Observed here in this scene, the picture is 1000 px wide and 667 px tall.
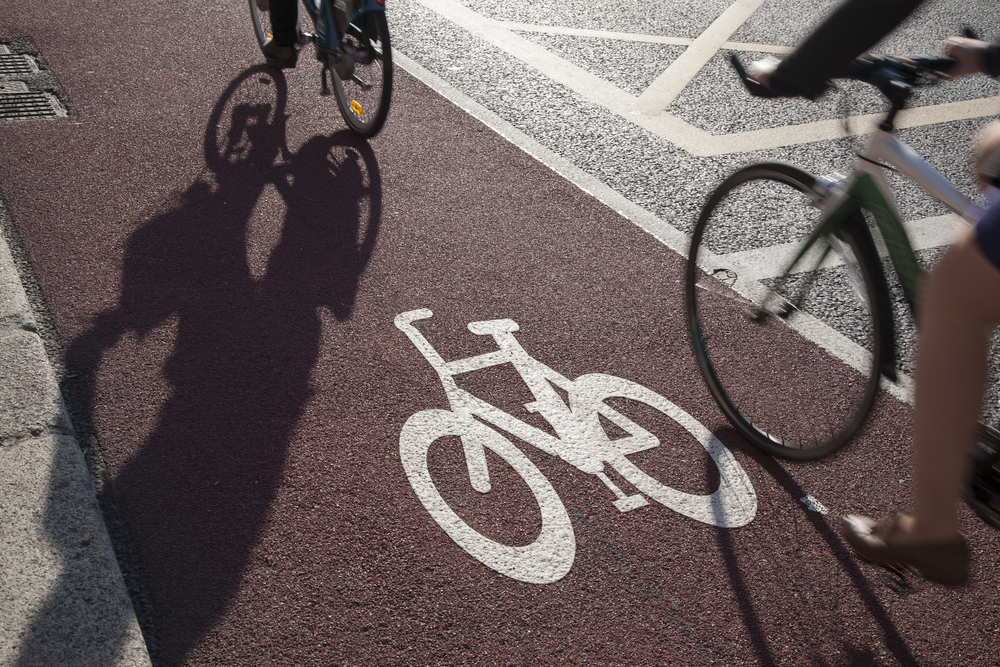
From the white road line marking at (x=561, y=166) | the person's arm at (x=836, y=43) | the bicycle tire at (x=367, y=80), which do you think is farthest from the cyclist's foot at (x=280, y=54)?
the person's arm at (x=836, y=43)

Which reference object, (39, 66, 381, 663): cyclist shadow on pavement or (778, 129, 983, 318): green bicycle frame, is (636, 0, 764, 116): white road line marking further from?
(778, 129, 983, 318): green bicycle frame

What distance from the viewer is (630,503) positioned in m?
3.01

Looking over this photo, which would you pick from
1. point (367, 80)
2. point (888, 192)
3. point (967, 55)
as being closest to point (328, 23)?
point (367, 80)

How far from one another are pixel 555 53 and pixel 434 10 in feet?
4.53

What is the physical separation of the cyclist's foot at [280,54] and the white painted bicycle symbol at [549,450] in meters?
3.05

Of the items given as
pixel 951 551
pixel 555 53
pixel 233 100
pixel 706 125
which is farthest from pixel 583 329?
pixel 555 53

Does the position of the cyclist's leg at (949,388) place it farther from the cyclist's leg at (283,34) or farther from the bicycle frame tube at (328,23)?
the cyclist's leg at (283,34)

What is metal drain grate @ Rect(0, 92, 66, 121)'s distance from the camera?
17.4 ft

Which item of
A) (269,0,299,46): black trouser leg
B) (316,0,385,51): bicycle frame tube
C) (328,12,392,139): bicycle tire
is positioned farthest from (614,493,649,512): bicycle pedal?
(269,0,299,46): black trouser leg

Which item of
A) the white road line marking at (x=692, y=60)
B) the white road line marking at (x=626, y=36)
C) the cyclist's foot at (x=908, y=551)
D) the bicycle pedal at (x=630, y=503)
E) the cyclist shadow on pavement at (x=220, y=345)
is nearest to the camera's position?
the cyclist's foot at (x=908, y=551)

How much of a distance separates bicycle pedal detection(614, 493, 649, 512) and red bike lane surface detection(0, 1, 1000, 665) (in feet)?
0.11

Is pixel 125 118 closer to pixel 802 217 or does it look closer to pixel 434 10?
pixel 434 10

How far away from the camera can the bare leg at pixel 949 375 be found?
2039mm

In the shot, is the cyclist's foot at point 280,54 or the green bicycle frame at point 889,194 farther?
the cyclist's foot at point 280,54
